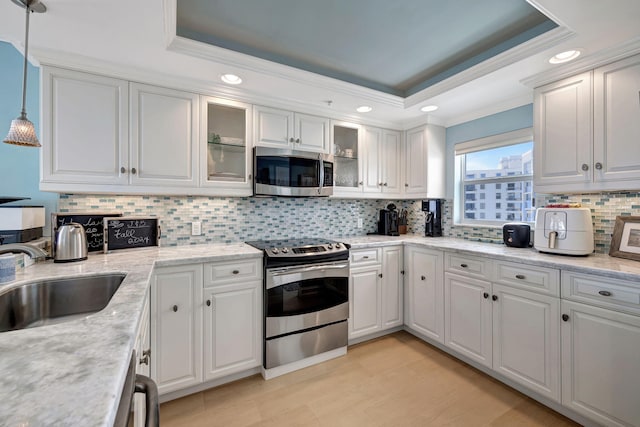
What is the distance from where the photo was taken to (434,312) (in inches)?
101

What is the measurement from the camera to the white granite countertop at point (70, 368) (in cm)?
46

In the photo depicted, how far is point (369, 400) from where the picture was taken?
1925mm

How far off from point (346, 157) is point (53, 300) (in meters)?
2.42

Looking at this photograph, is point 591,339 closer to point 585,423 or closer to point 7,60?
point 585,423

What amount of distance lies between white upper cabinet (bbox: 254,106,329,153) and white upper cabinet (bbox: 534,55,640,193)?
1721 millimetres

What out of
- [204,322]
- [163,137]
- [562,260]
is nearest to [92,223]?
[163,137]

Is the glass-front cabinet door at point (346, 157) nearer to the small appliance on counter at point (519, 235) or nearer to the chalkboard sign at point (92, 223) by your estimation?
the small appliance on counter at point (519, 235)

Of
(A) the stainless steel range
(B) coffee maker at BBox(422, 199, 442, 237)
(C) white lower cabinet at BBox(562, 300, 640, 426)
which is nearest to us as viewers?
(C) white lower cabinet at BBox(562, 300, 640, 426)

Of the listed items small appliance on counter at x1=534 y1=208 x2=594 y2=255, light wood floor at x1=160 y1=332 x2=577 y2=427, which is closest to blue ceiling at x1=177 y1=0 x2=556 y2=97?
small appliance on counter at x1=534 y1=208 x2=594 y2=255

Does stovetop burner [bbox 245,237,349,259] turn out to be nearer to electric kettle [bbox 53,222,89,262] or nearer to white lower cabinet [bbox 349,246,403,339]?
white lower cabinet [bbox 349,246,403,339]

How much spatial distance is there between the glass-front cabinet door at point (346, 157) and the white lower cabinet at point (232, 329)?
4.34ft

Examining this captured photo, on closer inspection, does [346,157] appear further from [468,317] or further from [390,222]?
[468,317]

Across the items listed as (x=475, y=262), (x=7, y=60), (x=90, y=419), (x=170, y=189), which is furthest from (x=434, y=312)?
(x=7, y=60)

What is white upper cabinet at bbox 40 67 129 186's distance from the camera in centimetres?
177
